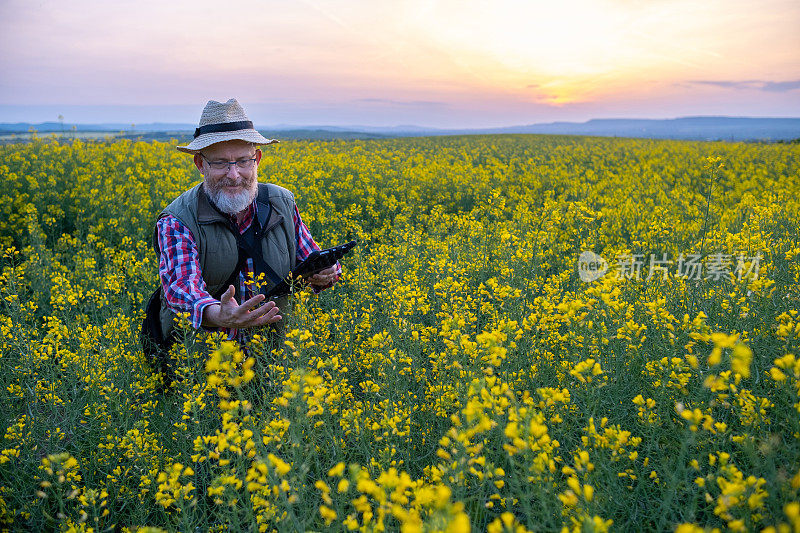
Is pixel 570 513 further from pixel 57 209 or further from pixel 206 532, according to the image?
pixel 57 209

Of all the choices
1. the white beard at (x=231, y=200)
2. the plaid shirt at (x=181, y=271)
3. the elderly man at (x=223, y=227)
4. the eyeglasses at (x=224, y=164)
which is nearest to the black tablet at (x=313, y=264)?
the elderly man at (x=223, y=227)

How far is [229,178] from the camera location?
129 inches

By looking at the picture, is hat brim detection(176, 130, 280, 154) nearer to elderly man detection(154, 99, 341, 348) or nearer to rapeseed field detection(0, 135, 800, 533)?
elderly man detection(154, 99, 341, 348)

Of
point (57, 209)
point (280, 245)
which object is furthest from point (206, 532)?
point (57, 209)

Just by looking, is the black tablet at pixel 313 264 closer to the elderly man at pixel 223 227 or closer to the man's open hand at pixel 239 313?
the elderly man at pixel 223 227

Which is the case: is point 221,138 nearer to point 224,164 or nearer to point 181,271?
point 224,164

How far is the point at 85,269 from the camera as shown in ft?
16.1

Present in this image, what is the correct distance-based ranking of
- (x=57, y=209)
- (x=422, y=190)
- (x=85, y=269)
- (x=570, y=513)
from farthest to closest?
(x=422, y=190) < (x=57, y=209) < (x=85, y=269) < (x=570, y=513)

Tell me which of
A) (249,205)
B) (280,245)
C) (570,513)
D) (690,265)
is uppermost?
(249,205)

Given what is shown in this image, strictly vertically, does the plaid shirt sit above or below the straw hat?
below

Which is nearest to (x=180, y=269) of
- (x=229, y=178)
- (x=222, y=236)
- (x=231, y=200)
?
(x=222, y=236)

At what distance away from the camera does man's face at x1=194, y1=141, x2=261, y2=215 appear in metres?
3.28

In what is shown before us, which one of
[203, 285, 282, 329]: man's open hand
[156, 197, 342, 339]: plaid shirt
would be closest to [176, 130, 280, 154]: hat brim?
[156, 197, 342, 339]: plaid shirt

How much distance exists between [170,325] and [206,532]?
155 centimetres
